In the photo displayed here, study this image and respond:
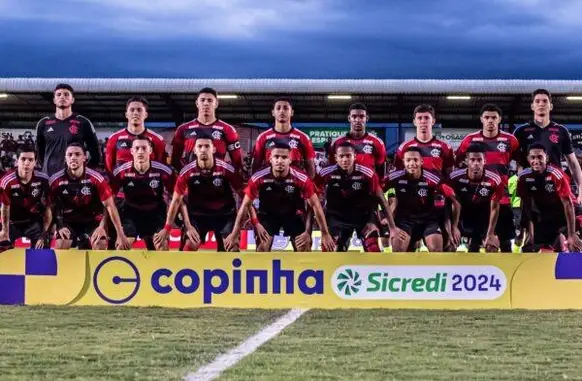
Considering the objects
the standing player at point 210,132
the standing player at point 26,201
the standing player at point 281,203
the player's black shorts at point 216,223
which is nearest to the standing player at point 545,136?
the standing player at point 281,203

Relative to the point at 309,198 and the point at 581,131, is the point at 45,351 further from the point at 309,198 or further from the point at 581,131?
the point at 581,131

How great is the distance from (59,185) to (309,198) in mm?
2416

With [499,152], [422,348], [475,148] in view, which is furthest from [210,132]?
[422,348]

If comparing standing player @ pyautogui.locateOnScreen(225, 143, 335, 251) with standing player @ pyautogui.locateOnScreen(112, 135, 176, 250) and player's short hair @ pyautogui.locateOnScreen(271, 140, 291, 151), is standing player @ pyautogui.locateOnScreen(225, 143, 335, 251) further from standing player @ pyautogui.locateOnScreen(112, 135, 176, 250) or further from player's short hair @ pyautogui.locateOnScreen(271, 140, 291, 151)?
standing player @ pyautogui.locateOnScreen(112, 135, 176, 250)

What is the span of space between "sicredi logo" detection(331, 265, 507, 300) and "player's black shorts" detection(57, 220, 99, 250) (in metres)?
2.68

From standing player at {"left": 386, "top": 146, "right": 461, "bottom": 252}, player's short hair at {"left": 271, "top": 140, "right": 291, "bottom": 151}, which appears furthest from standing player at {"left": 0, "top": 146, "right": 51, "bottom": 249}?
standing player at {"left": 386, "top": 146, "right": 461, "bottom": 252}

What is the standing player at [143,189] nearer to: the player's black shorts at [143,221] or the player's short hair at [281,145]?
the player's black shorts at [143,221]

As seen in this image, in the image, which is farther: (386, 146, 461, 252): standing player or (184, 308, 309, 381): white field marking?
(386, 146, 461, 252): standing player

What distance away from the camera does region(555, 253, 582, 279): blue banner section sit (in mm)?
6355

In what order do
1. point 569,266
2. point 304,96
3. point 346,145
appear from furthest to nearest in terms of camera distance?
point 304,96, point 346,145, point 569,266

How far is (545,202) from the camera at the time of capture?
766 centimetres

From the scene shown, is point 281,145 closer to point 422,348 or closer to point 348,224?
point 348,224

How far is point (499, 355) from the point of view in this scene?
4391 millimetres

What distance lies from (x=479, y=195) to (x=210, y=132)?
2.75 metres
